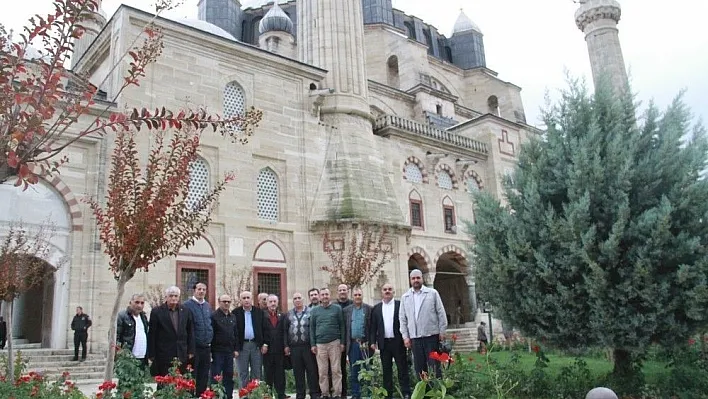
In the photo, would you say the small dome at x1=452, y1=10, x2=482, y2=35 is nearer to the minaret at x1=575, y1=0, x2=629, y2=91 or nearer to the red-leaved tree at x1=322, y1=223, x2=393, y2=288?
the minaret at x1=575, y1=0, x2=629, y2=91

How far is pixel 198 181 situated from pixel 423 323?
9.08 m

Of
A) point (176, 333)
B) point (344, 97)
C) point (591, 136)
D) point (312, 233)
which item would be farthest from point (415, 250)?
point (176, 333)

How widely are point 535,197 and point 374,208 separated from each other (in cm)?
852

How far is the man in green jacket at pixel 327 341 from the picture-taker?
21.3ft

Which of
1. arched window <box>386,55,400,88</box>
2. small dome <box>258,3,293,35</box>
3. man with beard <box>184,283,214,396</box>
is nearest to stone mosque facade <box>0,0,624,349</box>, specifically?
man with beard <box>184,283,214,396</box>

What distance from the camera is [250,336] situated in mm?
6746

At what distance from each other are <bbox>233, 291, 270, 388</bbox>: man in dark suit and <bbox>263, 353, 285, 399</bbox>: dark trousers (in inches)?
3.7

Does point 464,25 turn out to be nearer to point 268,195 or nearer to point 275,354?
point 268,195

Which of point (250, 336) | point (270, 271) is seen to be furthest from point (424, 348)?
point (270, 271)

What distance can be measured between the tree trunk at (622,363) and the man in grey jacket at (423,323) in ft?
7.91

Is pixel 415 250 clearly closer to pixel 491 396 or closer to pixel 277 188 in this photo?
pixel 277 188

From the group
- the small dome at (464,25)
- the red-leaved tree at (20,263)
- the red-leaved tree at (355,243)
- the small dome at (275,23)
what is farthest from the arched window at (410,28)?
the red-leaved tree at (20,263)

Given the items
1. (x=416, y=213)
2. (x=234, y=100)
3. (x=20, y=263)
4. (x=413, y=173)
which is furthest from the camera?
(x=413, y=173)

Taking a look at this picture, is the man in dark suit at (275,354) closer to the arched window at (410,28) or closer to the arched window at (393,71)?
the arched window at (393,71)
